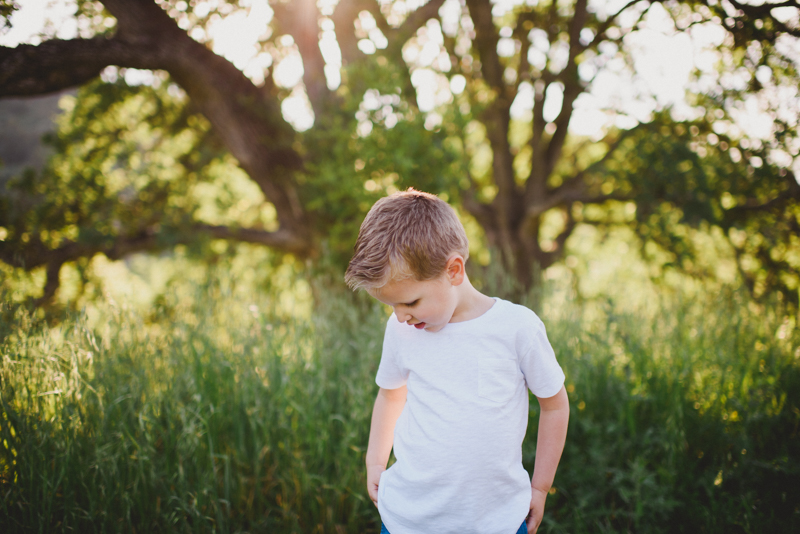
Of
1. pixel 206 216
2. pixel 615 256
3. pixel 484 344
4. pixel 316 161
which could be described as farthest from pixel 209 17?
pixel 615 256

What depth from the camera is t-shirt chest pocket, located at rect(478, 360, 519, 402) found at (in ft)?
4.32

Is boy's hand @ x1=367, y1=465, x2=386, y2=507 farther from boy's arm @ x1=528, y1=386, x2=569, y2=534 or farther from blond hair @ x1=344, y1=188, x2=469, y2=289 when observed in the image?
blond hair @ x1=344, y1=188, x2=469, y2=289

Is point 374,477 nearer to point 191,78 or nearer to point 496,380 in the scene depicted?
point 496,380

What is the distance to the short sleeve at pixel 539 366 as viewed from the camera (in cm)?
131

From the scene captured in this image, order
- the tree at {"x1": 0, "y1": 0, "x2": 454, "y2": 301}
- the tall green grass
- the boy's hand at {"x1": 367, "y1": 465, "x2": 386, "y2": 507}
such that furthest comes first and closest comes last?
the tree at {"x1": 0, "y1": 0, "x2": 454, "y2": 301}, the tall green grass, the boy's hand at {"x1": 367, "y1": 465, "x2": 386, "y2": 507}

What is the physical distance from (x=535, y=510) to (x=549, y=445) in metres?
0.21

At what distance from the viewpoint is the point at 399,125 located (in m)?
5.01

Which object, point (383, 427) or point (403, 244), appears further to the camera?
point (383, 427)

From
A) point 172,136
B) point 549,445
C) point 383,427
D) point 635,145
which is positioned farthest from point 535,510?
point 172,136

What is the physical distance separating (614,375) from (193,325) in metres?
2.77

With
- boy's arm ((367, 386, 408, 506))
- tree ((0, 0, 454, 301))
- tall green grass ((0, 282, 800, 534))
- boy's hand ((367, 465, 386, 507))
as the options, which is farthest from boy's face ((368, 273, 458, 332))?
tree ((0, 0, 454, 301))

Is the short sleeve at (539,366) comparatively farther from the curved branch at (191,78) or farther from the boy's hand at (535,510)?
the curved branch at (191,78)

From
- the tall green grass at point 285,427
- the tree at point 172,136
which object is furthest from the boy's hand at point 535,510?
the tree at point 172,136

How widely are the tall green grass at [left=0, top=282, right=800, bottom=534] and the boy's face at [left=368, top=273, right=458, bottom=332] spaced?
134cm
